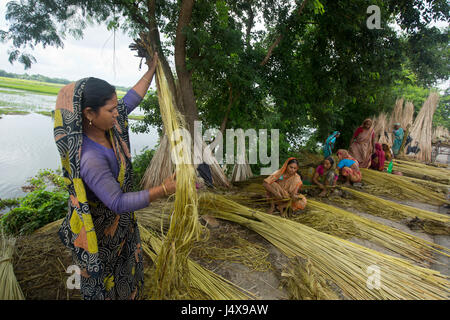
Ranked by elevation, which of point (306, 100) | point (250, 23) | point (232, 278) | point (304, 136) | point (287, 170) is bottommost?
point (232, 278)

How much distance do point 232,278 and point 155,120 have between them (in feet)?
12.6

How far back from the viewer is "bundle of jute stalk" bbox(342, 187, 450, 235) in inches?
Answer: 107

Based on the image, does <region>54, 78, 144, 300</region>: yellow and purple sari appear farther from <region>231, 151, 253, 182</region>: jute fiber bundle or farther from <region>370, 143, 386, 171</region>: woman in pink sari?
<region>370, 143, 386, 171</region>: woman in pink sari

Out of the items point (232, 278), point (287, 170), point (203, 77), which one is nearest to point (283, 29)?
point (203, 77)

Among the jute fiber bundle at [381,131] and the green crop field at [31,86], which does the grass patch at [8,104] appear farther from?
the jute fiber bundle at [381,131]

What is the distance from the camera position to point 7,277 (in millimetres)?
1591

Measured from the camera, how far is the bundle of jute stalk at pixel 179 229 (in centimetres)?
122

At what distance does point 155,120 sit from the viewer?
4887 mm

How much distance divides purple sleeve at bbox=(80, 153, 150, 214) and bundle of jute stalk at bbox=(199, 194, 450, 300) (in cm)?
91

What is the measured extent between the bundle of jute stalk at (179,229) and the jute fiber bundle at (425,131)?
7.92 m

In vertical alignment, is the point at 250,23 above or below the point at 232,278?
above

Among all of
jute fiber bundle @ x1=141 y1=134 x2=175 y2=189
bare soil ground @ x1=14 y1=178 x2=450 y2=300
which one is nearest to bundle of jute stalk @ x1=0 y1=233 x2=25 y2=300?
bare soil ground @ x1=14 y1=178 x2=450 y2=300

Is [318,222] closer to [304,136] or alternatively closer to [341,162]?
[341,162]
